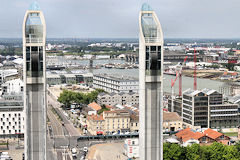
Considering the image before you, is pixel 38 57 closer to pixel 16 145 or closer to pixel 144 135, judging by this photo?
pixel 144 135

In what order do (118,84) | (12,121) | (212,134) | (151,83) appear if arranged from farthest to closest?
(118,84) < (12,121) < (212,134) < (151,83)

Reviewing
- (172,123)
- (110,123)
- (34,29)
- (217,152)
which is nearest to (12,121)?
(110,123)

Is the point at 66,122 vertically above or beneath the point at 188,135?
beneath

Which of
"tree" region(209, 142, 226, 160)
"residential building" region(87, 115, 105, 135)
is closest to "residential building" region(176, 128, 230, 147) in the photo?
"tree" region(209, 142, 226, 160)

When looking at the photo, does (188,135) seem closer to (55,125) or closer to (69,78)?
(55,125)

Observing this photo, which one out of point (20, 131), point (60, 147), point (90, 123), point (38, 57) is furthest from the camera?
point (90, 123)

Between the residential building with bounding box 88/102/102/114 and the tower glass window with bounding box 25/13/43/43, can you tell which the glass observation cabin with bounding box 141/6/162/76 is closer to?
the tower glass window with bounding box 25/13/43/43

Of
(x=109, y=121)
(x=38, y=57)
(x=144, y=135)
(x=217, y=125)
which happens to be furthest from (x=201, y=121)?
(x=38, y=57)
